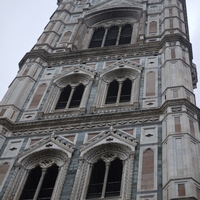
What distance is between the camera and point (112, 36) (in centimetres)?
2575

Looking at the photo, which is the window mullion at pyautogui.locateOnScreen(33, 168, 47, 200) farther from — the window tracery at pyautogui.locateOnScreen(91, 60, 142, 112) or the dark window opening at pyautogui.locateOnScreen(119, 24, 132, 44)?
the dark window opening at pyautogui.locateOnScreen(119, 24, 132, 44)

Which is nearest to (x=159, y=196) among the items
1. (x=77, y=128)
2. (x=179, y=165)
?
(x=179, y=165)

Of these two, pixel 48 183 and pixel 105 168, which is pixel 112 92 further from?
pixel 48 183

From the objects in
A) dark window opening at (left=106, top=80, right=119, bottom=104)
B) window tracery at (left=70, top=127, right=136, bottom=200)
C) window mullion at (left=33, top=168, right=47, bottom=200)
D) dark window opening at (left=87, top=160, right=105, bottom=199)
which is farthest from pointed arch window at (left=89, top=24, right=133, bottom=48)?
window mullion at (left=33, top=168, right=47, bottom=200)

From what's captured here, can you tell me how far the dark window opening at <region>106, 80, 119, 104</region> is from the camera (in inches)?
722

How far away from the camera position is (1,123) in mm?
16875

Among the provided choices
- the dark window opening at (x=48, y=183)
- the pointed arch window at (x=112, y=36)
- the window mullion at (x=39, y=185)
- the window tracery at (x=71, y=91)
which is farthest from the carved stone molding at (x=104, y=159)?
the pointed arch window at (x=112, y=36)

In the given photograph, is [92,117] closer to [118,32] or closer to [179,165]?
[179,165]

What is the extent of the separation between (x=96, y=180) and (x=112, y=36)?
13.0m

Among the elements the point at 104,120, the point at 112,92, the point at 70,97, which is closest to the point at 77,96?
the point at 70,97

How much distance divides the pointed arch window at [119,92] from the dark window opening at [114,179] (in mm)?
4015

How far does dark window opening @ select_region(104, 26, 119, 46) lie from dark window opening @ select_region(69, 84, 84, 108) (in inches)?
222

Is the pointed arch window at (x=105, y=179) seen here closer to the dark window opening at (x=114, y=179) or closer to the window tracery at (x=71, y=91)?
the dark window opening at (x=114, y=179)

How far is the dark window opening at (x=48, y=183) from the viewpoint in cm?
1366
